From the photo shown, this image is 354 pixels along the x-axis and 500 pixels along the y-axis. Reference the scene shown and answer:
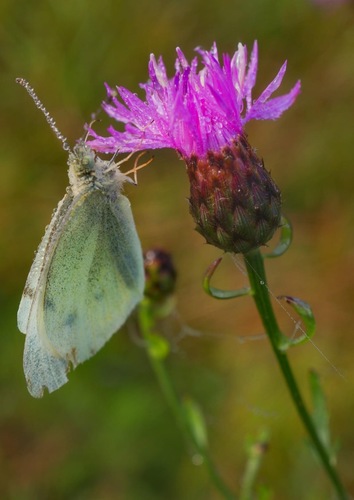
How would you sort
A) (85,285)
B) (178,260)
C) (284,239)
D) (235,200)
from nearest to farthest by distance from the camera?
(235,200), (284,239), (85,285), (178,260)

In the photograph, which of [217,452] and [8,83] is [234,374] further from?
[8,83]

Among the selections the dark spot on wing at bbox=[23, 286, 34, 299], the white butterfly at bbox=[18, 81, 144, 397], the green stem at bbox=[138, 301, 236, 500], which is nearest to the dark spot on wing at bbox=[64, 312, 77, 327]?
the white butterfly at bbox=[18, 81, 144, 397]

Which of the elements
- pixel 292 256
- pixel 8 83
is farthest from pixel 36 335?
pixel 8 83

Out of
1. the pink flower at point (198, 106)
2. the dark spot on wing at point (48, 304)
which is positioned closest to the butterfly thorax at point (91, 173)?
the pink flower at point (198, 106)

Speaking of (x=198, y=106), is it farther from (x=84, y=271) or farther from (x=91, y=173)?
(x=84, y=271)

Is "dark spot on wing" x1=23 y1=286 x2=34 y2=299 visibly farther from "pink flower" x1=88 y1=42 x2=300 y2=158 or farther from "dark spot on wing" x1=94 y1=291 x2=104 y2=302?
"pink flower" x1=88 y1=42 x2=300 y2=158

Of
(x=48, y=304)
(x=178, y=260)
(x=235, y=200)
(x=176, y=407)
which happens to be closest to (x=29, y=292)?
(x=48, y=304)
